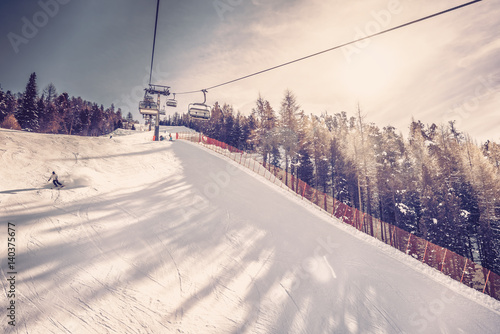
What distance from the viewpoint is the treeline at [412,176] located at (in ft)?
72.6

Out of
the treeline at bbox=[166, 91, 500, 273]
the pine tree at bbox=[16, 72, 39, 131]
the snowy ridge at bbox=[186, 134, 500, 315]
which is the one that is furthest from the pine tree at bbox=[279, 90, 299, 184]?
the pine tree at bbox=[16, 72, 39, 131]

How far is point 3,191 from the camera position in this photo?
9.02m

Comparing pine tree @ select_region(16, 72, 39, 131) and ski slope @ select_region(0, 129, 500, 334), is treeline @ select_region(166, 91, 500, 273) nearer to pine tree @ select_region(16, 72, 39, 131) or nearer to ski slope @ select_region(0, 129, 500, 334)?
ski slope @ select_region(0, 129, 500, 334)

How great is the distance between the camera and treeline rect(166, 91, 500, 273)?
22141 mm

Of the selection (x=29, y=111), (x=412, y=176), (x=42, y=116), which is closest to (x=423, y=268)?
(x=412, y=176)

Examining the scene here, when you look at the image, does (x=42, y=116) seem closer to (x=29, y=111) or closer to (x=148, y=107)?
(x=29, y=111)

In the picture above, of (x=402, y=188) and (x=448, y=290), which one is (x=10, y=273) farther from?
(x=402, y=188)

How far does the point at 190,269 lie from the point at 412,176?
32.7m

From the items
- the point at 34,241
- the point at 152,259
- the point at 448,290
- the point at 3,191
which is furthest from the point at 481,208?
the point at 3,191

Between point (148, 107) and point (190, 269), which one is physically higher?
point (148, 107)

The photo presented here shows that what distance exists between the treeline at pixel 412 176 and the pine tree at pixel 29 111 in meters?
51.2

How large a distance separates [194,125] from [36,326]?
9757cm

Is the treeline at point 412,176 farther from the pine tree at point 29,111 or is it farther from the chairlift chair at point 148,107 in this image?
the pine tree at point 29,111

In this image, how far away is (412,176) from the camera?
2767cm
